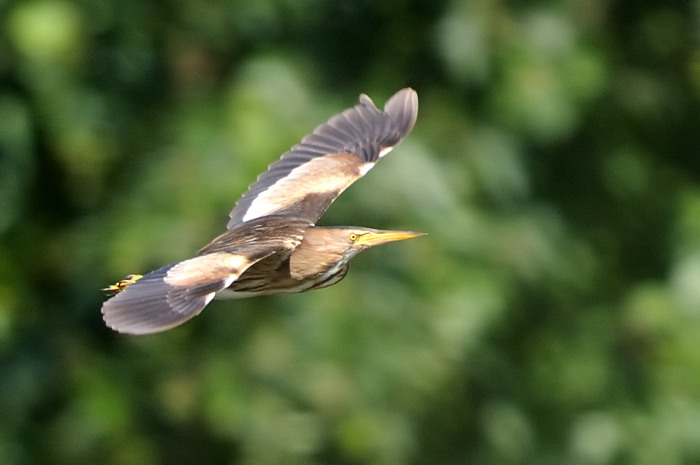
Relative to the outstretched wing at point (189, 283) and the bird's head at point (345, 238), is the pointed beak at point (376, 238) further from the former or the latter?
the outstretched wing at point (189, 283)

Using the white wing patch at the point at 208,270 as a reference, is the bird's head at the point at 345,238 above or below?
above

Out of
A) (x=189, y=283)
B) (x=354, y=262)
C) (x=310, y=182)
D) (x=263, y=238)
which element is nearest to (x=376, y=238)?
(x=263, y=238)

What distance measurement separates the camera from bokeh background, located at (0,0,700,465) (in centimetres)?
478

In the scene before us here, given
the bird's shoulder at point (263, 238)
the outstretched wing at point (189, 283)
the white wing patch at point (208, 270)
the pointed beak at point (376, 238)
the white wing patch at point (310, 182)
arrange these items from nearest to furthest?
the outstretched wing at point (189, 283), the white wing patch at point (208, 270), the bird's shoulder at point (263, 238), the pointed beak at point (376, 238), the white wing patch at point (310, 182)

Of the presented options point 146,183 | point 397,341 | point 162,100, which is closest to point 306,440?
point 397,341

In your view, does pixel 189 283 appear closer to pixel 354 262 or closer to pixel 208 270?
pixel 208 270

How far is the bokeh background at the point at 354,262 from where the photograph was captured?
15.7ft

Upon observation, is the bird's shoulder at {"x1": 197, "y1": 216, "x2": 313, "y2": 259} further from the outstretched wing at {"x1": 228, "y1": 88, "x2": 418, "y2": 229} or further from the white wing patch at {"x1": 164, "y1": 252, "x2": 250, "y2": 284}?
the outstretched wing at {"x1": 228, "y1": 88, "x2": 418, "y2": 229}

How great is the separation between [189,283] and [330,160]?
1.09 m

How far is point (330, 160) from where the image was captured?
3.75 meters

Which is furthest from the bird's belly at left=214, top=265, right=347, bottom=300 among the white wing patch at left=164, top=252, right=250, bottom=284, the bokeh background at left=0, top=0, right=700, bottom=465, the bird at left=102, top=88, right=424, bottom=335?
the bokeh background at left=0, top=0, right=700, bottom=465

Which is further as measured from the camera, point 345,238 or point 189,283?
point 345,238

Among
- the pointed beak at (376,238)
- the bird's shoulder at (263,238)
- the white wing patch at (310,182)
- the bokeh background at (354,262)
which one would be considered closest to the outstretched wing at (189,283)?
the bird's shoulder at (263,238)

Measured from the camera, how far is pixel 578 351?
20.2ft
